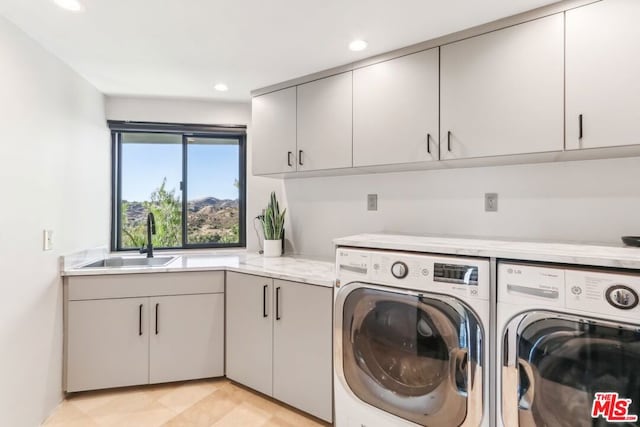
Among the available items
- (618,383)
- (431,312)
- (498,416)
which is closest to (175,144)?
(431,312)

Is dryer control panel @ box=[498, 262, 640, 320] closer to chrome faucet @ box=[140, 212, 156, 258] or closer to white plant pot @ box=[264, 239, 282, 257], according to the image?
white plant pot @ box=[264, 239, 282, 257]

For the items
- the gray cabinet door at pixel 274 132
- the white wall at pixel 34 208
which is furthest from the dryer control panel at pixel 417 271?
the white wall at pixel 34 208

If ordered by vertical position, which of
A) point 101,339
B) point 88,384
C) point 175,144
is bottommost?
point 88,384

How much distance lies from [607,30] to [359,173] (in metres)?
1.49

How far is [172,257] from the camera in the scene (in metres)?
2.73

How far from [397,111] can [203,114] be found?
6.09 feet

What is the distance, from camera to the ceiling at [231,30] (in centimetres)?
156

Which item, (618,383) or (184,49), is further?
(184,49)

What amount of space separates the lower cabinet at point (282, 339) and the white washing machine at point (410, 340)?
6.5 inches

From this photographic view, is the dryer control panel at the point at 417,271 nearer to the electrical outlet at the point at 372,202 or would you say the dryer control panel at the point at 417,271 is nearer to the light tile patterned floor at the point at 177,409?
the electrical outlet at the point at 372,202

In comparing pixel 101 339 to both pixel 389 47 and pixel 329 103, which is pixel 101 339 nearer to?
pixel 329 103

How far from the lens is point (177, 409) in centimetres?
205

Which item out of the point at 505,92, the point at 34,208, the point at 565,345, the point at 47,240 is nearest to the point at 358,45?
the point at 505,92

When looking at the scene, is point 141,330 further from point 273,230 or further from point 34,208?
point 273,230
